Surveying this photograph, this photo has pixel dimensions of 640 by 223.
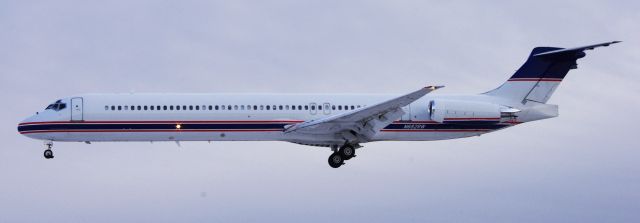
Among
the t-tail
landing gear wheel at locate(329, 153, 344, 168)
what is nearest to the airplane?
landing gear wheel at locate(329, 153, 344, 168)

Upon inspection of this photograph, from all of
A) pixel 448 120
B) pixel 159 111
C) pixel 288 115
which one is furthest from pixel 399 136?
pixel 159 111

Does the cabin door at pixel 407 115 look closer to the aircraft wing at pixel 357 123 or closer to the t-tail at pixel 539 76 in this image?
the aircraft wing at pixel 357 123

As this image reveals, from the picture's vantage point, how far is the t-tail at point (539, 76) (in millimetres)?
35812

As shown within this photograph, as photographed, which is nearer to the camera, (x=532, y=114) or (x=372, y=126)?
(x=372, y=126)

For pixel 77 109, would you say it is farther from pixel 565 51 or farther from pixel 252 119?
pixel 565 51

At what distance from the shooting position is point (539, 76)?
3600cm

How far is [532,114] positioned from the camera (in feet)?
117

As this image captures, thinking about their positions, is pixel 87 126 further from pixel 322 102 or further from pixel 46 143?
pixel 322 102

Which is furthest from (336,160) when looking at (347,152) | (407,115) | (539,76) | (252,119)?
(539,76)

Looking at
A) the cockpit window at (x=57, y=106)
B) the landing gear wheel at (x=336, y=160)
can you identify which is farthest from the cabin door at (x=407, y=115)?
the cockpit window at (x=57, y=106)

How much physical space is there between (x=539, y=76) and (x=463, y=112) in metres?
3.95

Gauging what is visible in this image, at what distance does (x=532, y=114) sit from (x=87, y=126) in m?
17.7

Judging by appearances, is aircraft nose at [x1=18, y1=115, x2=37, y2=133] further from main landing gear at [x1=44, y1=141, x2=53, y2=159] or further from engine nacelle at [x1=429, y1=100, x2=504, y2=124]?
engine nacelle at [x1=429, y1=100, x2=504, y2=124]

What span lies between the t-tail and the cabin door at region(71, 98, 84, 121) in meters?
16.9
